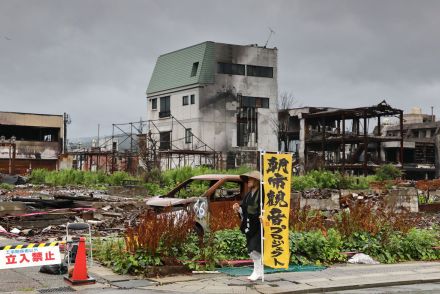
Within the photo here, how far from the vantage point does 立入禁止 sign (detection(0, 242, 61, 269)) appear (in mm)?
9172

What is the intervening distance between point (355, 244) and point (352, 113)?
41.1m

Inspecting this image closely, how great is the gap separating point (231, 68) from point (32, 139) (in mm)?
29023

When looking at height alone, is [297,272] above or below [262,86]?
below

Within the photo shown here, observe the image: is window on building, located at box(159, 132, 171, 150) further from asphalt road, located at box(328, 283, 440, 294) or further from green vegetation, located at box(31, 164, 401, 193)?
asphalt road, located at box(328, 283, 440, 294)

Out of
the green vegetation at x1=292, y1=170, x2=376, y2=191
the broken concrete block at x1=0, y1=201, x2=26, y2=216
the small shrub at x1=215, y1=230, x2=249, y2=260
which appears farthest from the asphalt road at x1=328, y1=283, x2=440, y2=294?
the green vegetation at x1=292, y1=170, x2=376, y2=191

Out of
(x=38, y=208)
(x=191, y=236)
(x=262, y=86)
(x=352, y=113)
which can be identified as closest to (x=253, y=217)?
(x=191, y=236)

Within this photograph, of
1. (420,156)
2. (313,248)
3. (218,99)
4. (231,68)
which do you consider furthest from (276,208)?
(420,156)

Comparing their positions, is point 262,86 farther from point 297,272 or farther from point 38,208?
point 297,272

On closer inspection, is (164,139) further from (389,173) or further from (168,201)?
(168,201)

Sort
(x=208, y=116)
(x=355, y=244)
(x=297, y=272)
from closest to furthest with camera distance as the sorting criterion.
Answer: (x=297, y=272) < (x=355, y=244) < (x=208, y=116)

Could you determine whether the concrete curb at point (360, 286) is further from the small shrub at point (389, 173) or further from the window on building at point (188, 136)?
the window on building at point (188, 136)

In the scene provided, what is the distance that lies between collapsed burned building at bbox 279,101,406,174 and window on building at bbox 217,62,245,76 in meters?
7.92

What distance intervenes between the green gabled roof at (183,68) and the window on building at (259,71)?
14.9 ft

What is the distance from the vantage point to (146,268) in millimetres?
10711
